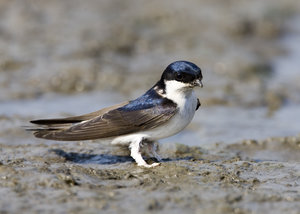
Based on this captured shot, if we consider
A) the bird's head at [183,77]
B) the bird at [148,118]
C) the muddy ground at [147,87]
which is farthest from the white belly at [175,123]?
the muddy ground at [147,87]

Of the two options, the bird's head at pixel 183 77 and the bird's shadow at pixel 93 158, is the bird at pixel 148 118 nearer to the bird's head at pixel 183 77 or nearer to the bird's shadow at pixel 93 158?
the bird's head at pixel 183 77

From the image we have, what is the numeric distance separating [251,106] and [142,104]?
2.78 metres

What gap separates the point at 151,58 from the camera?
844cm

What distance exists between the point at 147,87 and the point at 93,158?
2740 mm

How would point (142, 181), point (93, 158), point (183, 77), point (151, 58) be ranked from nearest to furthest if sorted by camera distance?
point (142, 181) < point (183, 77) < point (93, 158) < point (151, 58)

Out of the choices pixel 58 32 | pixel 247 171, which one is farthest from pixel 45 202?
pixel 58 32

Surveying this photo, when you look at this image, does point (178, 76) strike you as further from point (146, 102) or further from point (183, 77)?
point (146, 102)

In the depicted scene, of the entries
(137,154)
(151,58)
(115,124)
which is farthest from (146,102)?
(151,58)

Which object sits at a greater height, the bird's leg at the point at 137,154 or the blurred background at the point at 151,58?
the blurred background at the point at 151,58

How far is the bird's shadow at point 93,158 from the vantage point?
4.85m

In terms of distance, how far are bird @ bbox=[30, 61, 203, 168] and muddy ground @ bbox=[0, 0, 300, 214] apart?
224 mm

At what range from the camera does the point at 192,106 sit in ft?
15.1

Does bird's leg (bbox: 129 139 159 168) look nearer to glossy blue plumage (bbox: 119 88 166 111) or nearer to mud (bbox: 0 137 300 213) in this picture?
mud (bbox: 0 137 300 213)

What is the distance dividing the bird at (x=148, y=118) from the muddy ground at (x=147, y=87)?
224mm
